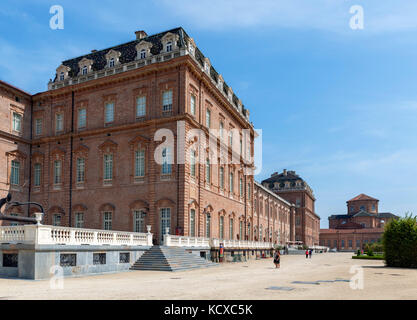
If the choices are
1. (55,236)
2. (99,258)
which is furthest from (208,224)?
(55,236)

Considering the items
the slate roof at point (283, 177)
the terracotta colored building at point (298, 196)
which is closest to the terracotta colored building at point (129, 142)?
the terracotta colored building at point (298, 196)

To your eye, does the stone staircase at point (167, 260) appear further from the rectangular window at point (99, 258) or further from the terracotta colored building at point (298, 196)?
the terracotta colored building at point (298, 196)

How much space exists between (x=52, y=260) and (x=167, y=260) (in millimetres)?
8158

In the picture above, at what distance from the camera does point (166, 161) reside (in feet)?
119

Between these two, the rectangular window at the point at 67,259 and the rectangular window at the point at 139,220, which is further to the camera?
the rectangular window at the point at 139,220

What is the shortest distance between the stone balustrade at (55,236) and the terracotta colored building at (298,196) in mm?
81257

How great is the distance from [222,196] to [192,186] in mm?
8532

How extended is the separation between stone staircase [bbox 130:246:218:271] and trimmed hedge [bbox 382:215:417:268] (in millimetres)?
14094

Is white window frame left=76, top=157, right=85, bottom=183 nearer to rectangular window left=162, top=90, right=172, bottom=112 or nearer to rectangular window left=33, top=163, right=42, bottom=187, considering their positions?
rectangular window left=33, top=163, right=42, bottom=187

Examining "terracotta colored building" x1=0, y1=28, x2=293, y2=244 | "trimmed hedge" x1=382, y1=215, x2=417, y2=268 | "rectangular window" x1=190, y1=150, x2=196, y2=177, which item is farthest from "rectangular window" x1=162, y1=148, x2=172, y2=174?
"trimmed hedge" x1=382, y1=215, x2=417, y2=268

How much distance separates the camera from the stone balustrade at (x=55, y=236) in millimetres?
21297
